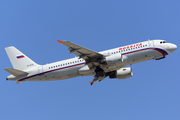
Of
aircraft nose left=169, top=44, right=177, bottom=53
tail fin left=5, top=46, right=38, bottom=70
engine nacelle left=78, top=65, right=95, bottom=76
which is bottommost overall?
engine nacelle left=78, top=65, right=95, bottom=76

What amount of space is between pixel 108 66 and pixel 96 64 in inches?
77.4

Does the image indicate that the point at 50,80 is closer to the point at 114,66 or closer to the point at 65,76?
the point at 65,76

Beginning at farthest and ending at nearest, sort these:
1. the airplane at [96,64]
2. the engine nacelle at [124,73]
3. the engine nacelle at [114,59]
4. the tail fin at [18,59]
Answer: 1. the tail fin at [18,59]
2. the engine nacelle at [124,73]
3. the airplane at [96,64]
4. the engine nacelle at [114,59]

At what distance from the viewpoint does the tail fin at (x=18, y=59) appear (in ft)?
155

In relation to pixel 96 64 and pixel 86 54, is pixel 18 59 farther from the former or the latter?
pixel 96 64

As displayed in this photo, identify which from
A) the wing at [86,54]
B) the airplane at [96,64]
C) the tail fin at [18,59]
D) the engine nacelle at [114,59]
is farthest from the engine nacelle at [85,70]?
the tail fin at [18,59]

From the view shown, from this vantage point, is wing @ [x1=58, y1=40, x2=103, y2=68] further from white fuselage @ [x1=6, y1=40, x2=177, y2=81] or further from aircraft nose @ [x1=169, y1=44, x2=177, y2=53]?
aircraft nose @ [x1=169, y1=44, x2=177, y2=53]

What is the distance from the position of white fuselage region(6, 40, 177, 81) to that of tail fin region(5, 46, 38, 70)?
203 centimetres

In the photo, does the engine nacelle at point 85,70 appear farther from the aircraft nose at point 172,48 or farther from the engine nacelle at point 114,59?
the aircraft nose at point 172,48

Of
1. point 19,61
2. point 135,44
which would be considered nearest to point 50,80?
point 19,61

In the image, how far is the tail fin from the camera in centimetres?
4731

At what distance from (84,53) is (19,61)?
13.9 meters

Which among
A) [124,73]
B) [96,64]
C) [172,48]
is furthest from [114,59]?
[172,48]

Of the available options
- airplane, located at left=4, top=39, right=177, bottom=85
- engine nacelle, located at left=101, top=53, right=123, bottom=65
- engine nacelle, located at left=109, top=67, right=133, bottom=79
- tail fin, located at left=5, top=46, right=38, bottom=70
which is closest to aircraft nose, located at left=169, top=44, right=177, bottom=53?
airplane, located at left=4, top=39, right=177, bottom=85
